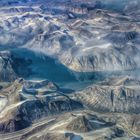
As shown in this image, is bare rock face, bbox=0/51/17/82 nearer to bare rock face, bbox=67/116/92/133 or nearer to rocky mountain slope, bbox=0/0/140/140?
rocky mountain slope, bbox=0/0/140/140

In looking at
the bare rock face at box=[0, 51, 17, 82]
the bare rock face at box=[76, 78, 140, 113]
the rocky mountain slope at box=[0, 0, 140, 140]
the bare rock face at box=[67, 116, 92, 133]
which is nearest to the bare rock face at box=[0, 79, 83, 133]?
the rocky mountain slope at box=[0, 0, 140, 140]

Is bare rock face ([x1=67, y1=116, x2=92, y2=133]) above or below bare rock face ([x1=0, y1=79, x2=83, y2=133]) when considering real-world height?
below

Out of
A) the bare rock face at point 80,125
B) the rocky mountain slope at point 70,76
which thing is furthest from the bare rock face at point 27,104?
the bare rock face at point 80,125

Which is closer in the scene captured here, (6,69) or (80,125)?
(80,125)

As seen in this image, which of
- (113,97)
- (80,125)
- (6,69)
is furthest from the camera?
(6,69)

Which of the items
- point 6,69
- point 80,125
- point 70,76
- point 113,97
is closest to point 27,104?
point 80,125

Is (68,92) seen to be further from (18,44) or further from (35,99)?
(18,44)

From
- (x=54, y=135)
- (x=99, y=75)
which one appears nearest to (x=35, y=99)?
(x=54, y=135)

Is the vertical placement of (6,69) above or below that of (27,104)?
above

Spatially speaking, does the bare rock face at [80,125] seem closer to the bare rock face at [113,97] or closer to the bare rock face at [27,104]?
the bare rock face at [27,104]

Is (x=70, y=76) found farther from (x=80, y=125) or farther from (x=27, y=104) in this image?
(x=80, y=125)

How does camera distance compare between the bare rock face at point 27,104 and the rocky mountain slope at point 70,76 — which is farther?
the bare rock face at point 27,104
